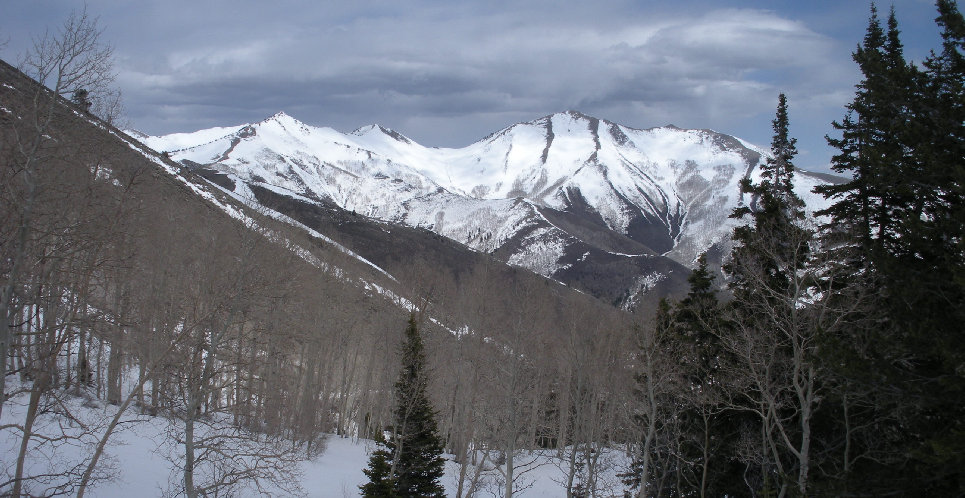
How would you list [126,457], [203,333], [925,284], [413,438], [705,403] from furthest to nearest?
A: [413,438] < [126,457] < [705,403] < [203,333] < [925,284]

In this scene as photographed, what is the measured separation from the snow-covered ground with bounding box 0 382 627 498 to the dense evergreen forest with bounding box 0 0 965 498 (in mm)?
519

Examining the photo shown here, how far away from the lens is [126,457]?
2606 cm

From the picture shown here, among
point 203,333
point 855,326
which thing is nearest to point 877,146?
A: point 855,326

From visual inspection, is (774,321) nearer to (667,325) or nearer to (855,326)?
(855,326)

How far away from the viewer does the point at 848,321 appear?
52.5 feet

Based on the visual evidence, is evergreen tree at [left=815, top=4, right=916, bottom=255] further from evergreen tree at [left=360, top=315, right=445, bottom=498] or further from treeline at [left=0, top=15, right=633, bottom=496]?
evergreen tree at [left=360, top=315, right=445, bottom=498]

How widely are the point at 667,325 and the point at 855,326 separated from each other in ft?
34.8

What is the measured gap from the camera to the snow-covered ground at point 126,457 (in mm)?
19406

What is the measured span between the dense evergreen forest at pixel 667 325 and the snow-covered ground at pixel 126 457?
0.52 meters

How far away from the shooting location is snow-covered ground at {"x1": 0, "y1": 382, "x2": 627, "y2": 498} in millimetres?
19406

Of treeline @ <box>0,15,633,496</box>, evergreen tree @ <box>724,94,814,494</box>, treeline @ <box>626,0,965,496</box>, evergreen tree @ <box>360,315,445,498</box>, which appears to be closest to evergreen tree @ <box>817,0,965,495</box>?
treeline @ <box>626,0,965,496</box>

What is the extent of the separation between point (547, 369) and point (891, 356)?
107ft

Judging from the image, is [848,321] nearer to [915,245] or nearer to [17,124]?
[915,245]

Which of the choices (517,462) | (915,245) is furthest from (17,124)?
(517,462)
